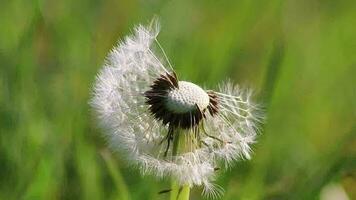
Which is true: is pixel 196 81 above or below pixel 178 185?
above

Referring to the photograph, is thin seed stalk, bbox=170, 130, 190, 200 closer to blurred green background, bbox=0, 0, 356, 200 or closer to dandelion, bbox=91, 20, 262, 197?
dandelion, bbox=91, 20, 262, 197

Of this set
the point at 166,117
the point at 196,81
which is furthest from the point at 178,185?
the point at 196,81

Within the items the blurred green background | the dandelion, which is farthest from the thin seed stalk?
the blurred green background

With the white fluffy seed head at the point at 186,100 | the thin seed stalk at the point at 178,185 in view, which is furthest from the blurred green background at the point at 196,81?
the white fluffy seed head at the point at 186,100

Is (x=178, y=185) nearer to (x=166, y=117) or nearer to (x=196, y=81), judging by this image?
(x=166, y=117)

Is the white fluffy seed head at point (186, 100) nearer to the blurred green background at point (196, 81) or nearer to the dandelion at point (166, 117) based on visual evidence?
the dandelion at point (166, 117)

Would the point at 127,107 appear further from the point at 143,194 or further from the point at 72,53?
the point at 72,53
